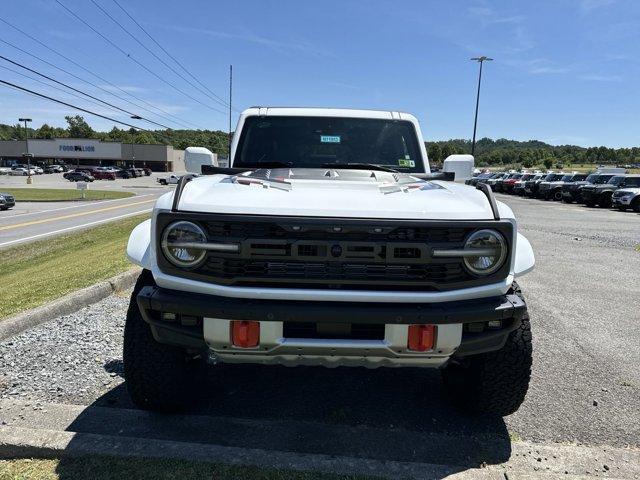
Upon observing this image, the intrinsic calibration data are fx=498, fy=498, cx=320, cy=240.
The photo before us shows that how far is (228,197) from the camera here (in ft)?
8.20

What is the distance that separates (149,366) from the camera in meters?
2.78

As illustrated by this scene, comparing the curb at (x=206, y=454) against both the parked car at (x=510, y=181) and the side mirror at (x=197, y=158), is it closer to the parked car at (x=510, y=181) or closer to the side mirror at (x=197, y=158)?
the side mirror at (x=197, y=158)

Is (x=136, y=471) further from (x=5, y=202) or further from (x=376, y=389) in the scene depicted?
(x=5, y=202)

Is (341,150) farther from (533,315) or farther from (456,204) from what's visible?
(533,315)

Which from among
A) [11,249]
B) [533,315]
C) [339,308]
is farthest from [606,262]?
[11,249]

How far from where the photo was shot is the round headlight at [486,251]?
2.42m

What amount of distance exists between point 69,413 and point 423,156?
321 centimetres

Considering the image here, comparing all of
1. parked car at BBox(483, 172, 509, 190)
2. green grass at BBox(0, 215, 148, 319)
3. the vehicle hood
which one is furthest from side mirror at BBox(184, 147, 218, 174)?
parked car at BBox(483, 172, 509, 190)

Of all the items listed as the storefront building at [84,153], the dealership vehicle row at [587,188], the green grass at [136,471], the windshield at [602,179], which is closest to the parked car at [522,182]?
the dealership vehicle row at [587,188]

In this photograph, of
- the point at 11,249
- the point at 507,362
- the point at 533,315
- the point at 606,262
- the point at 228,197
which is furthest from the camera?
the point at 11,249

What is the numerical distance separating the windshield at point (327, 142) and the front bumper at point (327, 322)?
72.3 inches

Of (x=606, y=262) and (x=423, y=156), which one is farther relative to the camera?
(x=606, y=262)

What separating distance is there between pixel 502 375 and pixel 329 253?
1.29 meters

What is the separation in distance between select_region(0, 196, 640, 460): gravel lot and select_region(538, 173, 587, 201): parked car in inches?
1109
